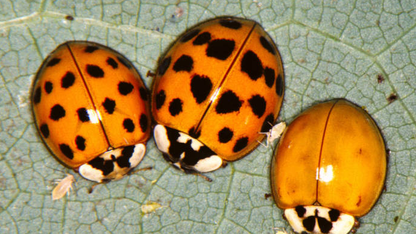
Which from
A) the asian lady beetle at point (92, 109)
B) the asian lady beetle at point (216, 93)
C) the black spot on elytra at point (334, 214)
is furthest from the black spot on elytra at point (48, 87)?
the black spot on elytra at point (334, 214)

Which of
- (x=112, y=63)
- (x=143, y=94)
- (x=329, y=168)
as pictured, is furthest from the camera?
(x=143, y=94)

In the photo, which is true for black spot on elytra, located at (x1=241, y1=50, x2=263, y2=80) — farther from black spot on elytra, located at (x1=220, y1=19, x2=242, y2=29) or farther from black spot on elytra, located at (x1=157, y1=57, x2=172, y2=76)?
black spot on elytra, located at (x1=157, y1=57, x2=172, y2=76)

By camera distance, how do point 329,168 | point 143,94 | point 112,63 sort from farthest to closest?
point 143,94 < point 112,63 < point 329,168

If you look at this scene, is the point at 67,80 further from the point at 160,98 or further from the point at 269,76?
the point at 269,76

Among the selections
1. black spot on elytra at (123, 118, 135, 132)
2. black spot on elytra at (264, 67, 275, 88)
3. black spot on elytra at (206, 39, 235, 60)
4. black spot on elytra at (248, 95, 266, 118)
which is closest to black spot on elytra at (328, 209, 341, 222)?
black spot on elytra at (248, 95, 266, 118)

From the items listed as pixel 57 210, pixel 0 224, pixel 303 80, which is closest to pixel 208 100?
pixel 303 80

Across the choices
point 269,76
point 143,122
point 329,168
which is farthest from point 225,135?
point 329,168
